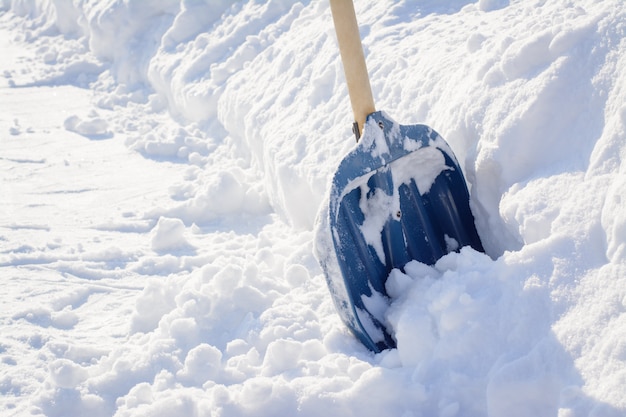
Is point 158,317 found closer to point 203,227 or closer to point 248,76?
point 203,227

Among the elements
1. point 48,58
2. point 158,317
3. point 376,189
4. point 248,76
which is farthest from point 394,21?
point 48,58

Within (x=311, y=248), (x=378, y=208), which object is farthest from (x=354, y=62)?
(x=311, y=248)

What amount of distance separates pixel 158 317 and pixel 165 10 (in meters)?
5.09

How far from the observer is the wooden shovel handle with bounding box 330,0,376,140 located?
8.81 feet

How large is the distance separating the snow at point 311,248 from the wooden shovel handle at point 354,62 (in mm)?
416

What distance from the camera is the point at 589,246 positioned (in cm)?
209

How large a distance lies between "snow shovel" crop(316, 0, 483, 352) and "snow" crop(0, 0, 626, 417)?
8cm

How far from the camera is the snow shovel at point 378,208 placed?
249 cm

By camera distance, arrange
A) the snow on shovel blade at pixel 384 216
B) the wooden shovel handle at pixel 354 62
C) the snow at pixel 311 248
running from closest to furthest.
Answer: the snow at pixel 311 248 < the snow on shovel blade at pixel 384 216 < the wooden shovel handle at pixel 354 62

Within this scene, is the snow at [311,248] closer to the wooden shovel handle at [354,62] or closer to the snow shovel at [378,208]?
the snow shovel at [378,208]

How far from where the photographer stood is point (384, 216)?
2674 mm

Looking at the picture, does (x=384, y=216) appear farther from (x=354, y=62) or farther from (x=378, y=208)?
(x=354, y=62)

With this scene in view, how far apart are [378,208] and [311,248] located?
67cm

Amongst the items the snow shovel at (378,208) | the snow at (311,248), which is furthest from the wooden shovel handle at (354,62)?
the snow at (311,248)
